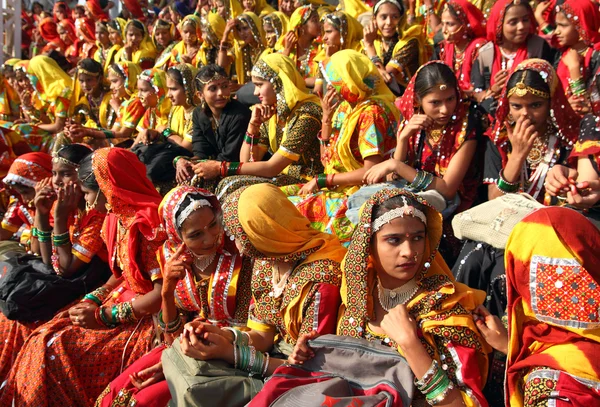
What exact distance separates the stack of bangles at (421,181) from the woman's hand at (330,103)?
101 cm

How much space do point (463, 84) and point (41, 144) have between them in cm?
537

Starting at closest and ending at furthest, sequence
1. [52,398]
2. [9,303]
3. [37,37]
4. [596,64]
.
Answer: [52,398], [9,303], [596,64], [37,37]

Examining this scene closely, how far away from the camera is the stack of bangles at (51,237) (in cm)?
421

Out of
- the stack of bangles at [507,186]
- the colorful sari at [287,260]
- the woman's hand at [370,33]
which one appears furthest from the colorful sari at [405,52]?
the colorful sari at [287,260]

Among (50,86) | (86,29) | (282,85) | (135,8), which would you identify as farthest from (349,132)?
(86,29)

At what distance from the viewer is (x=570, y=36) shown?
5.29 m

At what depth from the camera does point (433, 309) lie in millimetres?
2461

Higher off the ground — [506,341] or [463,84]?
[463,84]

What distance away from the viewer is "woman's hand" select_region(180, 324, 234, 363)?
2.69m

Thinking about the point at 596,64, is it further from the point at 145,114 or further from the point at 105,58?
the point at 105,58

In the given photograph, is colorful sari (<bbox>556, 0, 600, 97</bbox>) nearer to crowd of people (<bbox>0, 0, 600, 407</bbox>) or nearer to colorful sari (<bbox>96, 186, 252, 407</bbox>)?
crowd of people (<bbox>0, 0, 600, 407</bbox>)

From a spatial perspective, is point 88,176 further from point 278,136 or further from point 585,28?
point 585,28

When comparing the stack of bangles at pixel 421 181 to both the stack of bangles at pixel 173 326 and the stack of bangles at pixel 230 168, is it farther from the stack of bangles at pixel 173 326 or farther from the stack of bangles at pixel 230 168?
the stack of bangles at pixel 230 168

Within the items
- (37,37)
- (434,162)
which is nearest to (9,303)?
(434,162)
